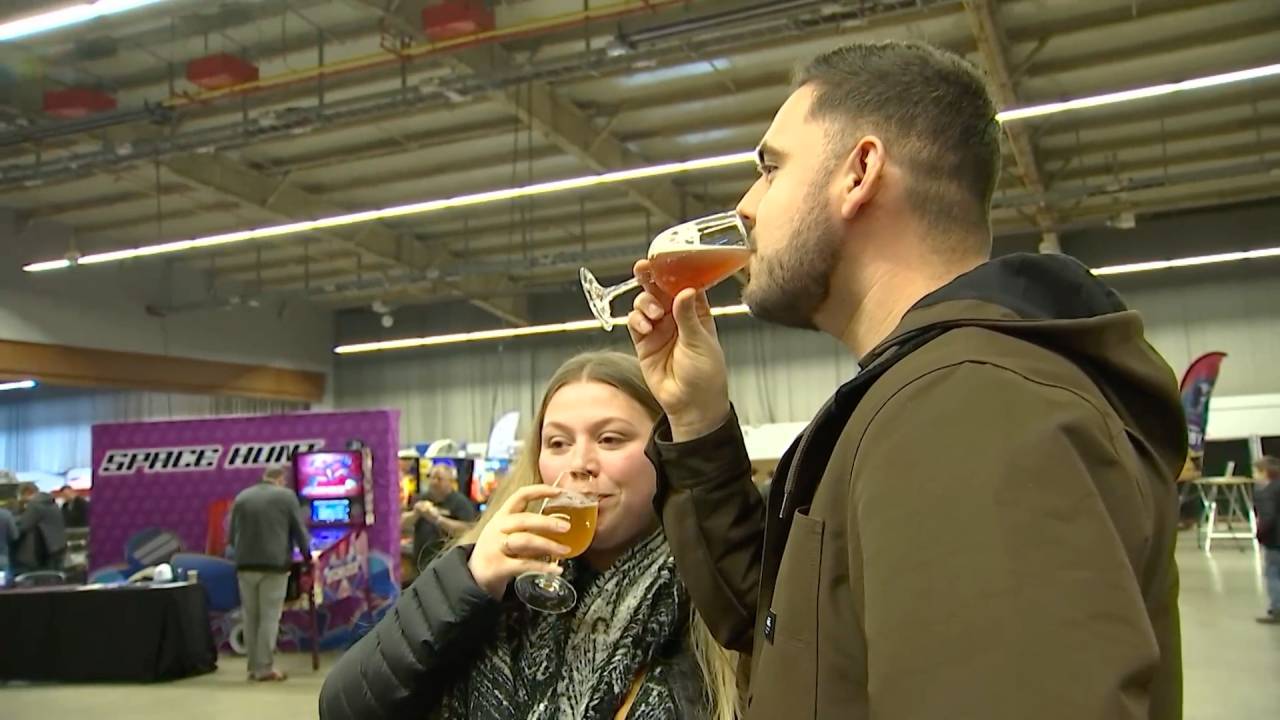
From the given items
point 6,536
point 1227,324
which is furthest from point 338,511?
point 1227,324

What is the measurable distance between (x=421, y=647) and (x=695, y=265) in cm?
62

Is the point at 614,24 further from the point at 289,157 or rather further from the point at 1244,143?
the point at 1244,143

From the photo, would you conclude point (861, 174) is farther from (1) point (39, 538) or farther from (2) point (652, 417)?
(1) point (39, 538)

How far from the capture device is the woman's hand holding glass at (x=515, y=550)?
129 centimetres

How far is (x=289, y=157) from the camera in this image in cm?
1205

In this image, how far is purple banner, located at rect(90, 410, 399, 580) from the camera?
32.8 ft

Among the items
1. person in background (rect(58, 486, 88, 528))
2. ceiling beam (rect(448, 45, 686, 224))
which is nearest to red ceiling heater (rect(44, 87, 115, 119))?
ceiling beam (rect(448, 45, 686, 224))

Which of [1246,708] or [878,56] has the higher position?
[878,56]

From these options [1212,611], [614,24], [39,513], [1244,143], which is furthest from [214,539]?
[1244,143]

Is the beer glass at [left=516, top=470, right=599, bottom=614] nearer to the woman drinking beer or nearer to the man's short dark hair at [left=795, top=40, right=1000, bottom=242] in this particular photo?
the woman drinking beer

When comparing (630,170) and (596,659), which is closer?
(596,659)

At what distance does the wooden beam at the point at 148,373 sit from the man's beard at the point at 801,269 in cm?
1530

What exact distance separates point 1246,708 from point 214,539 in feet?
29.2

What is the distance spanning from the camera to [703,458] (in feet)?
4.41
